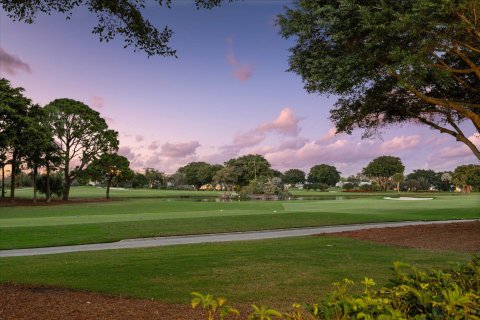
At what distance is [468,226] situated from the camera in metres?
22.0

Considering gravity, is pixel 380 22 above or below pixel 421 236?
above

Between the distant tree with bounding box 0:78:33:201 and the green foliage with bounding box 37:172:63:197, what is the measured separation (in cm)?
804

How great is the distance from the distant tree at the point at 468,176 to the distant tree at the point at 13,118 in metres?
99.6

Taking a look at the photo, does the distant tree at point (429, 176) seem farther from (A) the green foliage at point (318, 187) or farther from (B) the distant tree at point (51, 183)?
(B) the distant tree at point (51, 183)

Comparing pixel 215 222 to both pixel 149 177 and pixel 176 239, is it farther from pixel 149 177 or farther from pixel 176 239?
pixel 149 177

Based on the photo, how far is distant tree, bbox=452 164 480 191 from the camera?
10806cm

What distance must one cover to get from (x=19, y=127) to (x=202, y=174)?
118m

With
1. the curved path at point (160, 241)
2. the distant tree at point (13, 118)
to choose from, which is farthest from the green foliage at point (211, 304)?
the distant tree at point (13, 118)

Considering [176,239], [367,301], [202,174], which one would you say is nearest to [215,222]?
[176,239]

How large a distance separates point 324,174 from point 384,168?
1546 inches

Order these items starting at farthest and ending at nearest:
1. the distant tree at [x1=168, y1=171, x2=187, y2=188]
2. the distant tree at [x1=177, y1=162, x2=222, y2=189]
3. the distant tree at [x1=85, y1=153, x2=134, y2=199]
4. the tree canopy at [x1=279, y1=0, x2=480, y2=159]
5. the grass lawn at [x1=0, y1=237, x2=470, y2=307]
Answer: the distant tree at [x1=168, y1=171, x2=187, y2=188]
the distant tree at [x1=177, y1=162, x2=222, y2=189]
the distant tree at [x1=85, y1=153, x2=134, y2=199]
the tree canopy at [x1=279, y1=0, x2=480, y2=159]
the grass lawn at [x1=0, y1=237, x2=470, y2=307]

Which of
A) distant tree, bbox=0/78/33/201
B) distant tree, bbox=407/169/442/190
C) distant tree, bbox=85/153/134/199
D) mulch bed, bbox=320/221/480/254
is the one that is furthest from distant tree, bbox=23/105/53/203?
distant tree, bbox=407/169/442/190

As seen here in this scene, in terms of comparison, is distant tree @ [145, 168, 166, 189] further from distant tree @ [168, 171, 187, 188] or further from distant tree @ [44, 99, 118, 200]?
distant tree @ [44, 99, 118, 200]

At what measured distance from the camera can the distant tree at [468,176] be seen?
10806 cm
